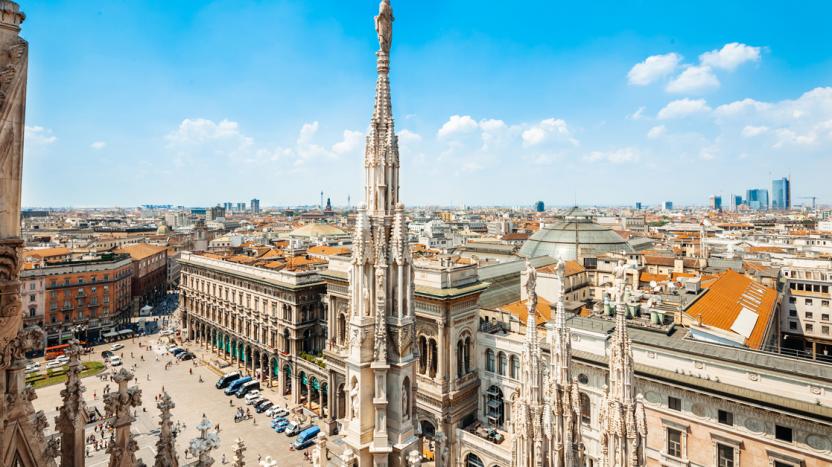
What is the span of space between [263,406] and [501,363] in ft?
90.4

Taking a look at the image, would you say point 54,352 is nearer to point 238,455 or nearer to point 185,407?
point 185,407

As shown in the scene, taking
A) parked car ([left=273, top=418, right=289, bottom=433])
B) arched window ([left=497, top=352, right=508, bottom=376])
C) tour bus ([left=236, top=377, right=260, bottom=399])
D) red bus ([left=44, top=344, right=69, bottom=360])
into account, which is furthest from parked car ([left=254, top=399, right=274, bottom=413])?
red bus ([left=44, top=344, right=69, bottom=360])

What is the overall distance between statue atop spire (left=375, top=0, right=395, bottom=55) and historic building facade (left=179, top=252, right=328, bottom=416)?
131ft

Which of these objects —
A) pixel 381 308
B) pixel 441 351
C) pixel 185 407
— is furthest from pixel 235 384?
pixel 381 308

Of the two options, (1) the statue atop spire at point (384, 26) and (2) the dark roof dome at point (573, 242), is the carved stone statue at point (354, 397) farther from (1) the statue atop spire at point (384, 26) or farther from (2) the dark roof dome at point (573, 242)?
(2) the dark roof dome at point (573, 242)

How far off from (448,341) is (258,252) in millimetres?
54115

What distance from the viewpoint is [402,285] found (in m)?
8.54

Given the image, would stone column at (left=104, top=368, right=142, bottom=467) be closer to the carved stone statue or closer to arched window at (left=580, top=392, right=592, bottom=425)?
the carved stone statue

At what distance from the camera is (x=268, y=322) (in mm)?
50750

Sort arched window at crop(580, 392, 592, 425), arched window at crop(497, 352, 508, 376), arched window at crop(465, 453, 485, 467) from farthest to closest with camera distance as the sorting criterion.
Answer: arched window at crop(497, 352, 508, 376)
arched window at crop(465, 453, 485, 467)
arched window at crop(580, 392, 592, 425)

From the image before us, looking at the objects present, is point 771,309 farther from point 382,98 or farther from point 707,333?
point 382,98

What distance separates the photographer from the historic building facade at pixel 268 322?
46.3 metres

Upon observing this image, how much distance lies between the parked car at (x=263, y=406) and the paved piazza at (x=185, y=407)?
1.03 m

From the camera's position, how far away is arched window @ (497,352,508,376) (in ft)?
104
